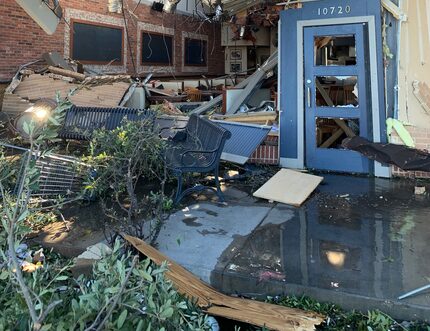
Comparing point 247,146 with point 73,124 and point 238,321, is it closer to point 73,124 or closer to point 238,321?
point 73,124

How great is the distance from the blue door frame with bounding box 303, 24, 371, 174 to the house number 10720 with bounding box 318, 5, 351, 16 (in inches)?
7.9

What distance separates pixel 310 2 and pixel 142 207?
4210mm

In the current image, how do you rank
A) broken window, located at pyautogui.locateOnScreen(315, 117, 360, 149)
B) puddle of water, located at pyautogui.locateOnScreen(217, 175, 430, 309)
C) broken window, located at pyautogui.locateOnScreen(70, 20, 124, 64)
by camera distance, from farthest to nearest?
broken window, located at pyautogui.locateOnScreen(70, 20, 124, 64), broken window, located at pyautogui.locateOnScreen(315, 117, 360, 149), puddle of water, located at pyautogui.locateOnScreen(217, 175, 430, 309)

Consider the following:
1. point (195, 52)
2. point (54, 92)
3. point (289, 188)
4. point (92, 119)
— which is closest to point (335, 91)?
point (289, 188)

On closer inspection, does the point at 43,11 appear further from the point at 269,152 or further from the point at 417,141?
the point at 417,141

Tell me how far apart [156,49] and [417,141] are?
1205cm

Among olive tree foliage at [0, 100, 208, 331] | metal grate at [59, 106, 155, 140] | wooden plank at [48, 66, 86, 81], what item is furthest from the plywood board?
wooden plank at [48, 66, 86, 81]

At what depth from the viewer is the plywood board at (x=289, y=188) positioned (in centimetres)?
551

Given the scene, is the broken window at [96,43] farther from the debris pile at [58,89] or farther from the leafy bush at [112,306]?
the leafy bush at [112,306]

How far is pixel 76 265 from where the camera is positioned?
3.47 m

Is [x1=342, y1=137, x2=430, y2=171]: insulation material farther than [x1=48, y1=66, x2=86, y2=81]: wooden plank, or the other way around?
[x1=48, y1=66, x2=86, y2=81]: wooden plank

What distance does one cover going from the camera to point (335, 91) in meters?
8.21

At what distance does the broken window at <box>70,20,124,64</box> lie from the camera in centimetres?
1334

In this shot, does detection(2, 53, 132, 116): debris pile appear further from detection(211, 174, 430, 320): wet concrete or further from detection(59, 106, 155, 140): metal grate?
detection(211, 174, 430, 320): wet concrete
